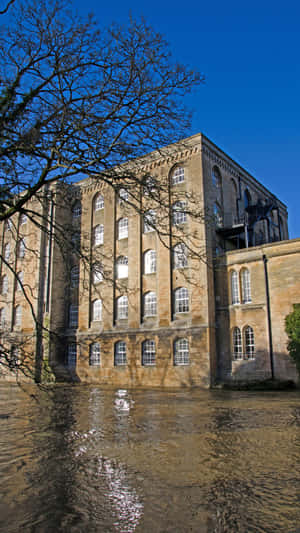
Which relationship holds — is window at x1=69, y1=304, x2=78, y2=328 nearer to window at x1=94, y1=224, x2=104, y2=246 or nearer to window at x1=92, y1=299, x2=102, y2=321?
window at x1=92, y1=299, x2=102, y2=321

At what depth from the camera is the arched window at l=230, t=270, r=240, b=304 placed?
24.7 meters

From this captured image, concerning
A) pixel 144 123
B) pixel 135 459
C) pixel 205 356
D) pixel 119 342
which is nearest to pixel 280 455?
pixel 135 459

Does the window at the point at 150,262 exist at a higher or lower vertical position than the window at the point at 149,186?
higher

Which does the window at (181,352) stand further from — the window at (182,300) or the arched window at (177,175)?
the arched window at (177,175)

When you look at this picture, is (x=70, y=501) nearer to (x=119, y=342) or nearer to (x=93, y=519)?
(x=93, y=519)

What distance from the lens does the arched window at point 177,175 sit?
2750 cm

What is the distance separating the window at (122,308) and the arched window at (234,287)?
7.92m

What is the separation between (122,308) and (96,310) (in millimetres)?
2772

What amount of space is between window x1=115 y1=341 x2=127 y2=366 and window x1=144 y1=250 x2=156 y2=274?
5.32 m

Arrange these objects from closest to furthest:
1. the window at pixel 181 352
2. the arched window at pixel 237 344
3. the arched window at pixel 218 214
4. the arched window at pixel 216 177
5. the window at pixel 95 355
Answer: the arched window at pixel 237 344 → the window at pixel 181 352 → the arched window at pixel 218 214 → the arched window at pixel 216 177 → the window at pixel 95 355

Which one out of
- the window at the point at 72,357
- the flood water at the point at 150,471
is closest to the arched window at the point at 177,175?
the window at the point at 72,357

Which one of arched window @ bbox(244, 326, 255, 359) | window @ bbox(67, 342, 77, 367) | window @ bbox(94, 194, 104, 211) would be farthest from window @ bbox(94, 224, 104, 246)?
arched window @ bbox(244, 326, 255, 359)

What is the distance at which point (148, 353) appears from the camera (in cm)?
2661

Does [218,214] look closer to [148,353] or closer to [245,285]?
[245,285]
